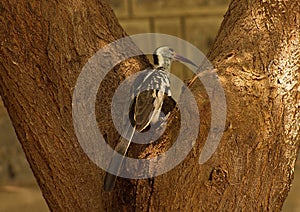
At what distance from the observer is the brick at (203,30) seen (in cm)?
465

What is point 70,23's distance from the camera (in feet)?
5.79

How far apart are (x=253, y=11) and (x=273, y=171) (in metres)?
0.43

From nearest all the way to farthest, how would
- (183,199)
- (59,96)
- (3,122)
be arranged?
(183,199), (59,96), (3,122)

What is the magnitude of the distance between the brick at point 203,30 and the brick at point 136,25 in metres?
0.26

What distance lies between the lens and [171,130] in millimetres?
1625

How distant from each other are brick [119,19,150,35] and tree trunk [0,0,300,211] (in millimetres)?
2726

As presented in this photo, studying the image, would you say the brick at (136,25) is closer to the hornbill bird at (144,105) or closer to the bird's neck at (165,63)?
the bird's neck at (165,63)

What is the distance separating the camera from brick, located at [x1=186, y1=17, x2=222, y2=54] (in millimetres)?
4652

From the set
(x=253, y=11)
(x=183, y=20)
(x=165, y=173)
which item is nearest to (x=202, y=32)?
(x=183, y=20)

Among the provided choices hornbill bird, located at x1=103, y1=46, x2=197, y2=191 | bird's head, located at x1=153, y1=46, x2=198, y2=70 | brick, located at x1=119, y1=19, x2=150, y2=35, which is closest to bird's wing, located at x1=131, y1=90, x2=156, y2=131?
hornbill bird, located at x1=103, y1=46, x2=197, y2=191

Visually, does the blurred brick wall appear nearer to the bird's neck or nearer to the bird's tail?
the bird's neck

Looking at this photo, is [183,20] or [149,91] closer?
[149,91]

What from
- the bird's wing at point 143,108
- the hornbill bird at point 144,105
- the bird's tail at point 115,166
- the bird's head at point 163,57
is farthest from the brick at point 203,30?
the bird's tail at point 115,166

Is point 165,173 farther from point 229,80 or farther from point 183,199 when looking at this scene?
point 229,80
